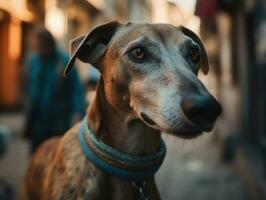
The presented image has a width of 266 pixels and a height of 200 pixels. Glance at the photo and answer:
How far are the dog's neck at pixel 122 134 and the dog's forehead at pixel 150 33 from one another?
0.31m

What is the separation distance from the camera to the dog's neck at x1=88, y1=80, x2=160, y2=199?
325 cm

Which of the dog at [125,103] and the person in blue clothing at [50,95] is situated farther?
the person in blue clothing at [50,95]

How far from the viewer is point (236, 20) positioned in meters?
12.8

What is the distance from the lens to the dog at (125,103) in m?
2.95

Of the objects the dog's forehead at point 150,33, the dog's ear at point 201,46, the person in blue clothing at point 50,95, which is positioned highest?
the dog's forehead at point 150,33

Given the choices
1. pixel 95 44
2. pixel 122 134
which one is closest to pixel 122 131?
pixel 122 134

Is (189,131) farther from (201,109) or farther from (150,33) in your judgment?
(150,33)

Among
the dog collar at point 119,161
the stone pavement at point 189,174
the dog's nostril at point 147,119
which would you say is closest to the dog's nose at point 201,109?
the dog's nostril at point 147,119

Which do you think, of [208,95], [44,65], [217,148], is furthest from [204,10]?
[208,95]

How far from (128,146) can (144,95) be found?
46 cm

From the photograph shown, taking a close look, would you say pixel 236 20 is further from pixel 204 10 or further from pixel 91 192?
pixel 91 192

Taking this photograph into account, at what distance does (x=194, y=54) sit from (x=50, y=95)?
9.28ft

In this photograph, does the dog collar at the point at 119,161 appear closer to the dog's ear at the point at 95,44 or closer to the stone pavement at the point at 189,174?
the dog's ear at the point at 95,44

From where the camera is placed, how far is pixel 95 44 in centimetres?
343
